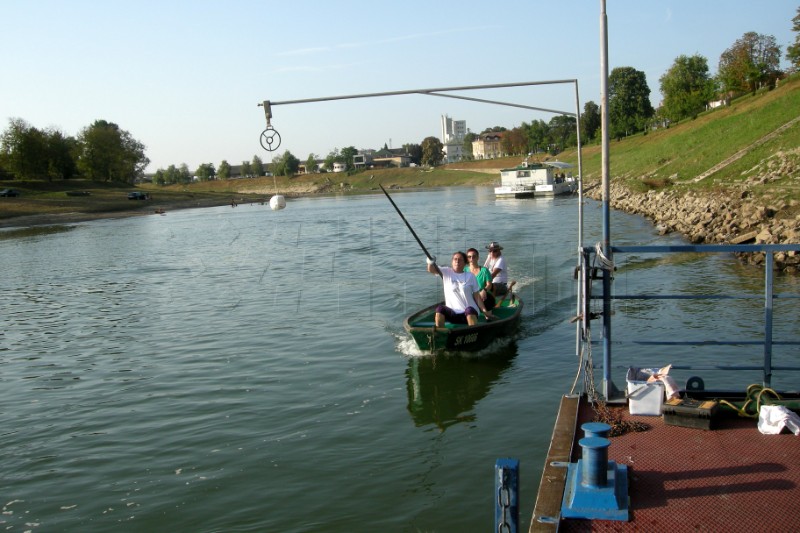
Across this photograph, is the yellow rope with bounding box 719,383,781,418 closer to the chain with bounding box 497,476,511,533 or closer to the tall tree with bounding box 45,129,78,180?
the chain with bounding box 497,476,511,533

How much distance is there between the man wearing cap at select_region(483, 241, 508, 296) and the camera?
16672 millimetres

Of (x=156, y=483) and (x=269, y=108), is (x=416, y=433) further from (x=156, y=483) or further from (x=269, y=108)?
(x=269, y=108)

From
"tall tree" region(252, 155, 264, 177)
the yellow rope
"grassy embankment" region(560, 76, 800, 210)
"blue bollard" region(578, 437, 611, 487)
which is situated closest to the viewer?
"blue bollard" region(578, 437, 611, 487)

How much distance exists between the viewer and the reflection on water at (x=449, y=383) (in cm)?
1083

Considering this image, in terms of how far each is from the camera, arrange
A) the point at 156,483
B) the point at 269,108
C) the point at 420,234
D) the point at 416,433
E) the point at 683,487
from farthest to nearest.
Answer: the point at 420,234, the point at 269,108, the point at 416,433, the point at 156,483, the point at 683,487

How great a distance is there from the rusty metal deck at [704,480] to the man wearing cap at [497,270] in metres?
9.81

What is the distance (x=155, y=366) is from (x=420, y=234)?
30.2 m

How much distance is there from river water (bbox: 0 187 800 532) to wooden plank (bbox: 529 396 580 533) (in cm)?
135

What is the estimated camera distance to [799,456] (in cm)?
590

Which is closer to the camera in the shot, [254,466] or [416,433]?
[254,466]

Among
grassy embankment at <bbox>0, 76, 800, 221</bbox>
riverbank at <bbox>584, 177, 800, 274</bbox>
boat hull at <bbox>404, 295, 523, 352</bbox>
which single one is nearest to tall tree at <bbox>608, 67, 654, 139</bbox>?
grassy embankment at <bbox>0, 76, 800, 221</bbox>

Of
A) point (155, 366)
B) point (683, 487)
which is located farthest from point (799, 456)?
point (155, 366)

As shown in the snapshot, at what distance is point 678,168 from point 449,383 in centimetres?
4255

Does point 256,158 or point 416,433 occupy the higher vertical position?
point 256,158
